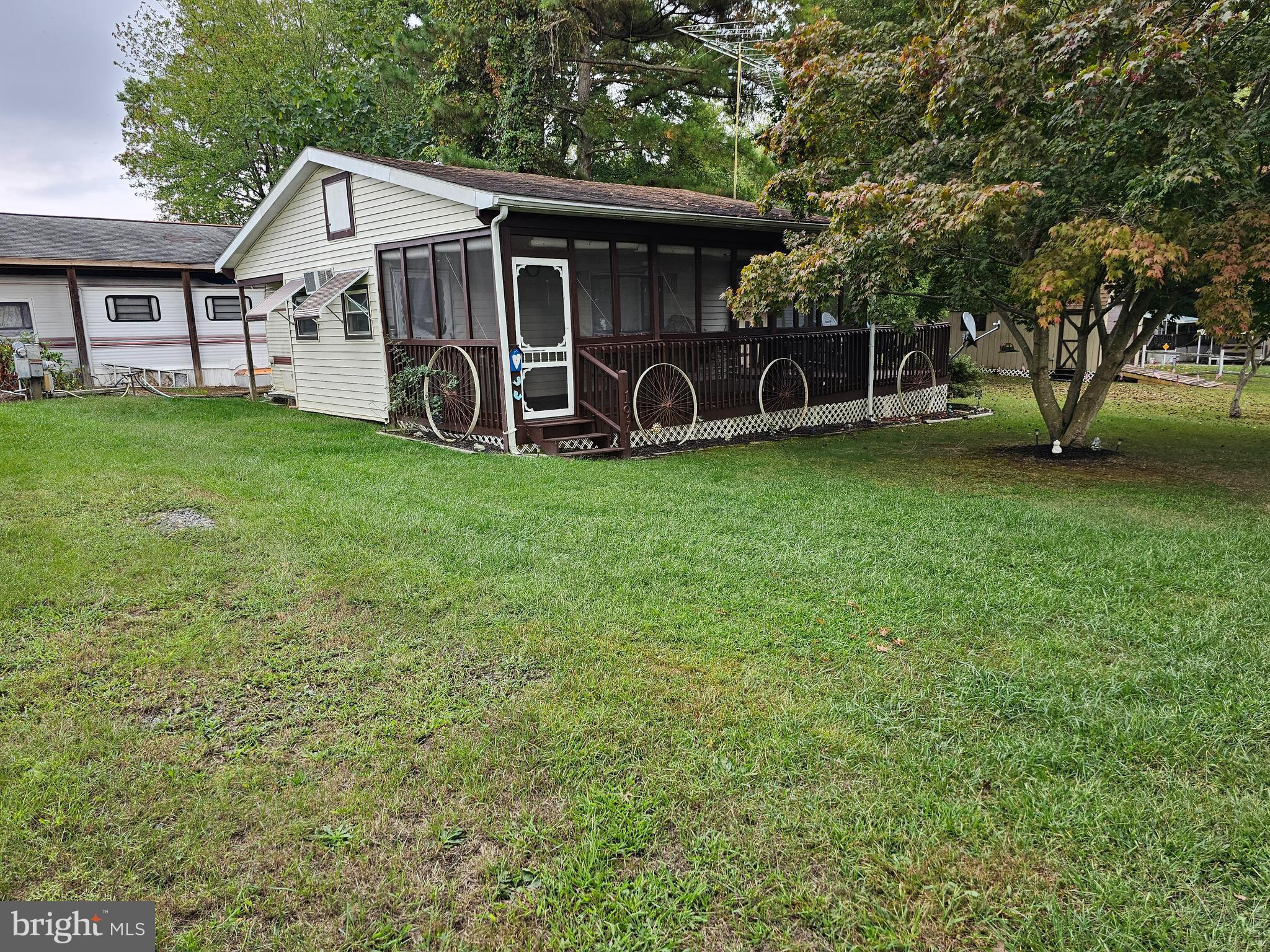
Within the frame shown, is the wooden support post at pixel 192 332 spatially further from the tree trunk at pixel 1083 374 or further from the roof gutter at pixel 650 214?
the tree trunk at pixel 1083 374

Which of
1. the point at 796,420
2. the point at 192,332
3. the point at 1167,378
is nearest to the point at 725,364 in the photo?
the point at 796,420

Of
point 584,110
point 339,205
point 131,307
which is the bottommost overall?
point 131,307

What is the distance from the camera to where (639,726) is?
2.89m

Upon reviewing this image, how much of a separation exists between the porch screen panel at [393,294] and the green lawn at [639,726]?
5306 mm

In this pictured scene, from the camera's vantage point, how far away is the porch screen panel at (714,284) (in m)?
10.9

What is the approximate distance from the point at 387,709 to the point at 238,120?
2792 centimetres

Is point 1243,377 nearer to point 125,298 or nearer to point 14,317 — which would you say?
point 125,298

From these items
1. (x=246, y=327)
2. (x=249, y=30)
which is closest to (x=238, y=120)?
(x=249, y=30)

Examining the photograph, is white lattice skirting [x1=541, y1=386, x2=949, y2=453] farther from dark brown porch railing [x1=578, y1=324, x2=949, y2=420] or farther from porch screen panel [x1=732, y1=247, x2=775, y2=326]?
porch screen panel [x1=732, y1=247, x2=775, y2=326]

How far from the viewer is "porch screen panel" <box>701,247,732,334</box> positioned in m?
10.9

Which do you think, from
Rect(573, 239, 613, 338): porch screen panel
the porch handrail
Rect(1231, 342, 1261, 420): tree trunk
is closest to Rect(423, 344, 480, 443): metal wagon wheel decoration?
the porch handrail

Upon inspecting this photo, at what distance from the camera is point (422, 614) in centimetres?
393

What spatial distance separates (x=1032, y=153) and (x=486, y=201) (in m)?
5.39

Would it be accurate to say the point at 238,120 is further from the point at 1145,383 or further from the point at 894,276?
the point at 1145,383
